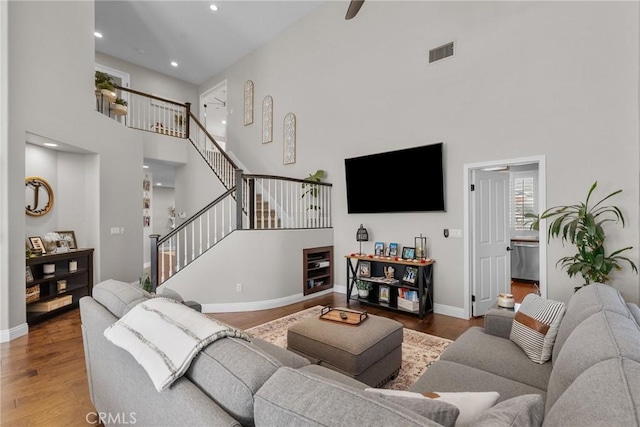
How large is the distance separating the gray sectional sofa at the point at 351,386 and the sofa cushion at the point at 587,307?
1 centimetres

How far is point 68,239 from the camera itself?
4.83 meters

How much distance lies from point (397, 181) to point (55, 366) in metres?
4.60

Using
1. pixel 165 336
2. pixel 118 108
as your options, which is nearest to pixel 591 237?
pixel 165 336

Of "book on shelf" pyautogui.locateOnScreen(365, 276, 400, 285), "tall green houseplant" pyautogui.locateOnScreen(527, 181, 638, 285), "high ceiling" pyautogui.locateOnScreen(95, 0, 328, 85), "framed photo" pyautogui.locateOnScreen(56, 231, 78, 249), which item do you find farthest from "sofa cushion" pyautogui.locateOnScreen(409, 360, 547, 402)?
"high ceiling" pyautogui.locateOnScreen(95, 0, 328, 85)

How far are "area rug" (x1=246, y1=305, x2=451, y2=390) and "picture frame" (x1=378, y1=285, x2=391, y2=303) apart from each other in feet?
2.89

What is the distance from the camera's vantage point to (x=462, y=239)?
412 centimetres

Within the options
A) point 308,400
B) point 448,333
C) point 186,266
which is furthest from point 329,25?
point 308,400

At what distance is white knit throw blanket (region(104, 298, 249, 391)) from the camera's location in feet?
3.56

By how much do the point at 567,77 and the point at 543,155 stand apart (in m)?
0.90

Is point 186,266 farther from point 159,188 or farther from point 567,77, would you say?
point 159,188

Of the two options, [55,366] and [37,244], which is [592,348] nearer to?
[55,366]

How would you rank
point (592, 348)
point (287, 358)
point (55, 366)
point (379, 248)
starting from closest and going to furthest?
1. point (592, 348)
2. point (287, 358)
3. point (55, 366)
4. point (379, 248)

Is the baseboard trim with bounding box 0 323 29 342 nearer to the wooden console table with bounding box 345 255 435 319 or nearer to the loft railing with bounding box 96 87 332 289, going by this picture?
the loft railing with bounding box 96 87 332 289

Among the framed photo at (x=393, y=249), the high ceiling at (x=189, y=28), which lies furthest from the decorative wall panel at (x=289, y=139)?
the framed photo at (x=393, y=249)
